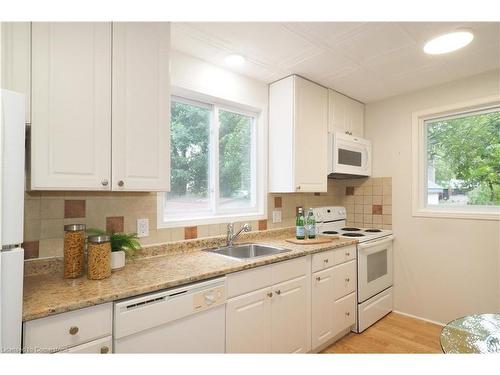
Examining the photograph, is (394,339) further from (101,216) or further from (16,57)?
(16,57)

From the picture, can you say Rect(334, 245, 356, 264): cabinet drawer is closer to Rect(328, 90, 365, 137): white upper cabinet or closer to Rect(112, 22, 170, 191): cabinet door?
Rect(328, 90, 365, 137): white upper cabinet

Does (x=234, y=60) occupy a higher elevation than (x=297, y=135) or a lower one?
higher

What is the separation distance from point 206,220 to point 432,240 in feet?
7.17

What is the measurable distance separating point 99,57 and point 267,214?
1760 mm

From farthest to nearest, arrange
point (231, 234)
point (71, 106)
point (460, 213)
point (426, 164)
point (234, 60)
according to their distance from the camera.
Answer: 1. point (426, 164)
2. point (460, 213)
3. point (231, 234)
4. point (234, 60)
5. point (71, 106)

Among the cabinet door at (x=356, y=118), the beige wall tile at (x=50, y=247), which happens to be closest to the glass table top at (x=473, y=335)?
the beige wall tile at (x=50, y=247)

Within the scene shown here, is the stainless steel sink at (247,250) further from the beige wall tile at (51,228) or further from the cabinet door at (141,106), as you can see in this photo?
the beige wall tile at (51,228)

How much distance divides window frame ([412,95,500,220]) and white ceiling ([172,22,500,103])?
0.27m

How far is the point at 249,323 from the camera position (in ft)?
5.13

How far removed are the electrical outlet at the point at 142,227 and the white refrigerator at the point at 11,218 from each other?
869 mm

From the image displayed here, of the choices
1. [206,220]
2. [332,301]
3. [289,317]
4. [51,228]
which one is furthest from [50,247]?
[332,301]

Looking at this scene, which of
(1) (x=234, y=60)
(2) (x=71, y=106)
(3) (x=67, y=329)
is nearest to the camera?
(3) (x=67, y=329)

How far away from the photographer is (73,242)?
1297 mm
